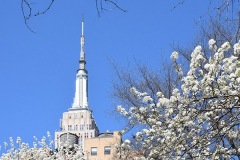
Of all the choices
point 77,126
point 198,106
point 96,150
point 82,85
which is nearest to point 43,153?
point 198,106

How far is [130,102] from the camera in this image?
17297mm

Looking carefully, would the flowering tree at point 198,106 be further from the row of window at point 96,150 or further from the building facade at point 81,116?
the building facade at point 81,116

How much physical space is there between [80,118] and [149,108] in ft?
486

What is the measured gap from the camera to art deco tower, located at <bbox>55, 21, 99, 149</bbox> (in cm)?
15050

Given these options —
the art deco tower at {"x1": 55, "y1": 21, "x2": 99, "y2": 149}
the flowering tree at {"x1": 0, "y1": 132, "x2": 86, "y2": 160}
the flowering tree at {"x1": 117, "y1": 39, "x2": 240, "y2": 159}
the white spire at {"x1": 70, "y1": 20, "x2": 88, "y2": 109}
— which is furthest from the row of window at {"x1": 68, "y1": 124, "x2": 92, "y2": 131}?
the flowering tree at {"x1": 117, "y1": 39, "x2": 240, "y2": 159}

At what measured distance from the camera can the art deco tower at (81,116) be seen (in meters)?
150

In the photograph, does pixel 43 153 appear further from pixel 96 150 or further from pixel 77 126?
pixel 77 126

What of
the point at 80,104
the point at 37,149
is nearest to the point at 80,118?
the point at 80,104

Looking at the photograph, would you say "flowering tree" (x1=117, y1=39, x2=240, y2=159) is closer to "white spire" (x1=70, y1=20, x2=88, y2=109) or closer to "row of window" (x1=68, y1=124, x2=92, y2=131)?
"row of window" (x1=68, y1=124, x2=92, y2=131)

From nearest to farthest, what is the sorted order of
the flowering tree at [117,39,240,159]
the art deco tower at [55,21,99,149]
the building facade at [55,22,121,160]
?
the flowering tree at [117,39,240,159], the building facade at [55,22,121,160], the art deco tower at [55,21,99,149]

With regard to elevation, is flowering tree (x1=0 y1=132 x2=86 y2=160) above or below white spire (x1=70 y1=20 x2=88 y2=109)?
below

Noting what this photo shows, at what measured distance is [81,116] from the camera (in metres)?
160

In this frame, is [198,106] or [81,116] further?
[81,116]

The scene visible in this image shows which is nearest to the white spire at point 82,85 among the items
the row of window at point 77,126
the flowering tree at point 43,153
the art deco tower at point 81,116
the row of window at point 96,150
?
the art deco tower at point 81,116
